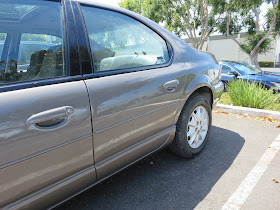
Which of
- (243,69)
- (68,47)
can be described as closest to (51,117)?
(68,47)

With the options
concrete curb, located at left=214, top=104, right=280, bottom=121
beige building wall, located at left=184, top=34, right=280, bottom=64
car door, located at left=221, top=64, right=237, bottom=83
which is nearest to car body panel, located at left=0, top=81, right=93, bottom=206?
→ concrete curb, located at left=214, top=104, right=280, bottom=121

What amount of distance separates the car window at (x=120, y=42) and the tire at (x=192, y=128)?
0.64 m

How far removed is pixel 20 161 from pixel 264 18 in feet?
61.6

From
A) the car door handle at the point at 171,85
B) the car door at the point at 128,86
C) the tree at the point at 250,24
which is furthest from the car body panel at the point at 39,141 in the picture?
the tree at the point at 250,24

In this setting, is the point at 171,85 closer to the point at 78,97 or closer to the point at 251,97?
the point at 78,97

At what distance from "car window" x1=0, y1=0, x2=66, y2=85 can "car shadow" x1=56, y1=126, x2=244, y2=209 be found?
1.20 metres

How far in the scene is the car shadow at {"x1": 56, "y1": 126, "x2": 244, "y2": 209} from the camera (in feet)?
6.25

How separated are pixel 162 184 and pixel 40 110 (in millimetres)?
1498

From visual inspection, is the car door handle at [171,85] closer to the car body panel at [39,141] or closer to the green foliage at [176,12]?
the car body panel at [39,141]

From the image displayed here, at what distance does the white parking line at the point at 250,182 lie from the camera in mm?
1873

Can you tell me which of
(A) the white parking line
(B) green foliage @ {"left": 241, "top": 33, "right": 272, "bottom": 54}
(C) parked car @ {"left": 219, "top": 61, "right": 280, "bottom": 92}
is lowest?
(A) the white parking line

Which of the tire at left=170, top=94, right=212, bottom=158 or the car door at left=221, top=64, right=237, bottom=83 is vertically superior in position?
the car door at left=221, top=64, right=237, bottom=83

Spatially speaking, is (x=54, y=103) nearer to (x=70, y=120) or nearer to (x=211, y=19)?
(x=70, y=120)

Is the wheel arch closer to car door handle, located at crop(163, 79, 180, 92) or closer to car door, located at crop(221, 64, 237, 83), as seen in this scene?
car door handle, located at crop(163, 79, 180, 92)
